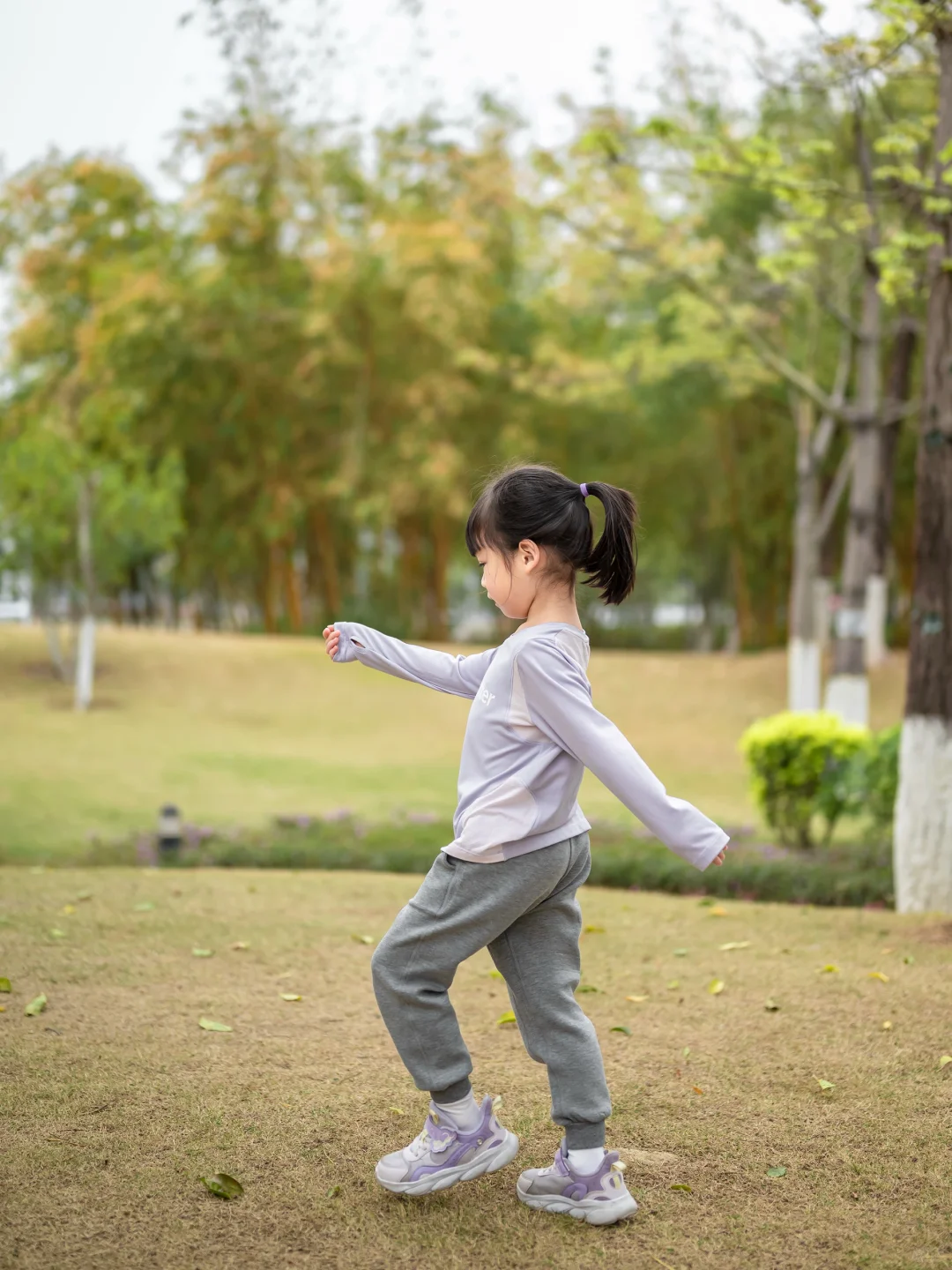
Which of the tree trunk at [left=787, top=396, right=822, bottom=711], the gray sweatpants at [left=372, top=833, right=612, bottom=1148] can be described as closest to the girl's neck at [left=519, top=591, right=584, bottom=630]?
the gray sweatpants at [left=372, top=833, right=612, bottom=1148]

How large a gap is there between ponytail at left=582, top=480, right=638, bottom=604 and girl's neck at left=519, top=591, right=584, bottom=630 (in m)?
0.09

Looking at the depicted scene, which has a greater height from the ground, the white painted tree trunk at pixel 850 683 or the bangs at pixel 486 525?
the bangs at pixel 486 525

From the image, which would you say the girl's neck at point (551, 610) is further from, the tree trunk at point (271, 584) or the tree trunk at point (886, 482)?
the tree trunk at point (271, 584)

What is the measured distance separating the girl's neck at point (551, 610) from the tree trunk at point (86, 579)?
54.3 ft

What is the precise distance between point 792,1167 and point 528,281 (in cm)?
2852

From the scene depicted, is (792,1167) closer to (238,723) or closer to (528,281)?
(238,723)

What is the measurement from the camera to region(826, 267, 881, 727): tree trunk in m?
13.9

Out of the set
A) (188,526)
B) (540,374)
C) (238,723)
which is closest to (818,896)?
(238,723)

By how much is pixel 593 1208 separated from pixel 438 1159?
1.18 ft

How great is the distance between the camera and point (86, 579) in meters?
18.5

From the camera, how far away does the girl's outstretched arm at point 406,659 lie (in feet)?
10.0

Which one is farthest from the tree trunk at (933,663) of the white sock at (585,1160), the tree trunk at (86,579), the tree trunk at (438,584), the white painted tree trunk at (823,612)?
the tree trunk at (438,584)

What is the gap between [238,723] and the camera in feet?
60.4

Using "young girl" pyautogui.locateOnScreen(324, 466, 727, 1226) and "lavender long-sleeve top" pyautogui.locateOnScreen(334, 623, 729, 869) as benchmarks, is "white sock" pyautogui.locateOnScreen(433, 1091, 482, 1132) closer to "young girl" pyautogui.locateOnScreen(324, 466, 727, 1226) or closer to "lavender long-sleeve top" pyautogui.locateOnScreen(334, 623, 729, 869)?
"young girl" pyautogui.locateOnScreen(324, 466, 727, 1226)
